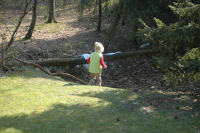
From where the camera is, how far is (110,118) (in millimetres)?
5625

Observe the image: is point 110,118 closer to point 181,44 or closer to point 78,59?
point 181,44

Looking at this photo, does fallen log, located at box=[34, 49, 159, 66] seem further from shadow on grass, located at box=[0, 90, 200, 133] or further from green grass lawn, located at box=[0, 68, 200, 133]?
shadow on grass, located at box=[0, 90, 200, 133]

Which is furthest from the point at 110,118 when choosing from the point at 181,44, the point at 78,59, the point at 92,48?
the point at 92,48

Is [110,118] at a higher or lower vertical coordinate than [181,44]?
lower

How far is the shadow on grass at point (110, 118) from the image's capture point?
5023 millimetres

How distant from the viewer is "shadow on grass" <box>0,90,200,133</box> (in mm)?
5023

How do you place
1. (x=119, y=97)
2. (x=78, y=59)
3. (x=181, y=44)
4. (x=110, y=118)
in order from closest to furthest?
(x=110, y=118) < (x=119, y=97) < (x=181, y=44) < (x=78, y=59)

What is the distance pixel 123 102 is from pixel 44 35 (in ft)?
42.8

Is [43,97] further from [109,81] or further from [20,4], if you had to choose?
[109,81]

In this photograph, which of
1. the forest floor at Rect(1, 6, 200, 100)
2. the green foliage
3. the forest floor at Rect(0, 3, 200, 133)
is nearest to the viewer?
the forest floor at Rect(0, 3, 200, 133)

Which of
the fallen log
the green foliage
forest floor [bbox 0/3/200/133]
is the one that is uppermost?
the green foliage

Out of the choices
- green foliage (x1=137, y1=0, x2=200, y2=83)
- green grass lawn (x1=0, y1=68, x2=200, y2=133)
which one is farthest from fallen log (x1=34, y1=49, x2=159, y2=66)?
green foliage (x1=137, y1=0, x2=200, y2=83)

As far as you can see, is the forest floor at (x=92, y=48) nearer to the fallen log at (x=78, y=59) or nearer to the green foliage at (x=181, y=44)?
the fallen log at (x=78, y=59)

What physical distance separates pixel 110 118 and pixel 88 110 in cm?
67
